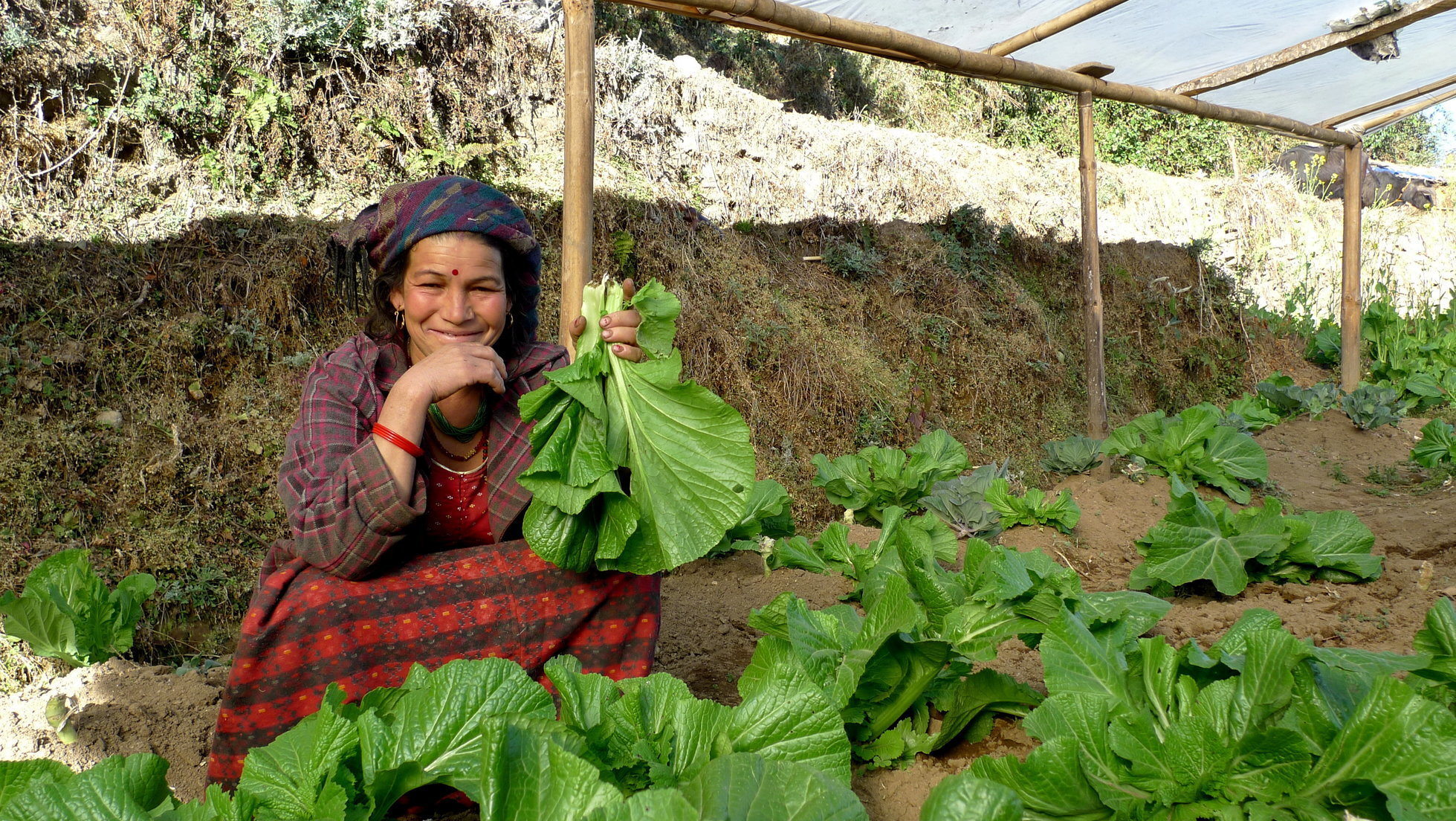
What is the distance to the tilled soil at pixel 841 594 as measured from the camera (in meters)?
2.18

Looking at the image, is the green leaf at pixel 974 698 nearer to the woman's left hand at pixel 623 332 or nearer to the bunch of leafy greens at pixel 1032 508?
the woman's left hand at pixel 623 332

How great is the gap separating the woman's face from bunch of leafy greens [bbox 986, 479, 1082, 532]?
273 centimetres

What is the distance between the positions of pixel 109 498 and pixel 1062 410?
6.66 metres

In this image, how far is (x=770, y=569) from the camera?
3.34 meters

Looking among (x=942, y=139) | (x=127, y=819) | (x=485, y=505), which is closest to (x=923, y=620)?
(x=485, y=505)

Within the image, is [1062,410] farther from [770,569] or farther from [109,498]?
[109,498]

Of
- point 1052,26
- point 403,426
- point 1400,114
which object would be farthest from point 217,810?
point 1400,114

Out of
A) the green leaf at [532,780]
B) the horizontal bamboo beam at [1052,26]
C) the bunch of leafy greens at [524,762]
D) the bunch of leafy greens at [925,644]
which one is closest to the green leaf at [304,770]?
the bunch of leafy greens at [524,762]

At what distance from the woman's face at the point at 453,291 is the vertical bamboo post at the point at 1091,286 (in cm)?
510

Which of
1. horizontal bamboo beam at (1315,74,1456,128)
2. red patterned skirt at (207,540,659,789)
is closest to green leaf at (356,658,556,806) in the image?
red patterned skirt at (207,540,659,789)

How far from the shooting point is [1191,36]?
5.29 m

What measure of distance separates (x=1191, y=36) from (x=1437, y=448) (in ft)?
8.78

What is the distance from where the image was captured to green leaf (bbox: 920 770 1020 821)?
107cm

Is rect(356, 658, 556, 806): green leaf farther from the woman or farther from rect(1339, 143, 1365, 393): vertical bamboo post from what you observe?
rect(1339, 143, 1365, 393): vertical bamboo post
